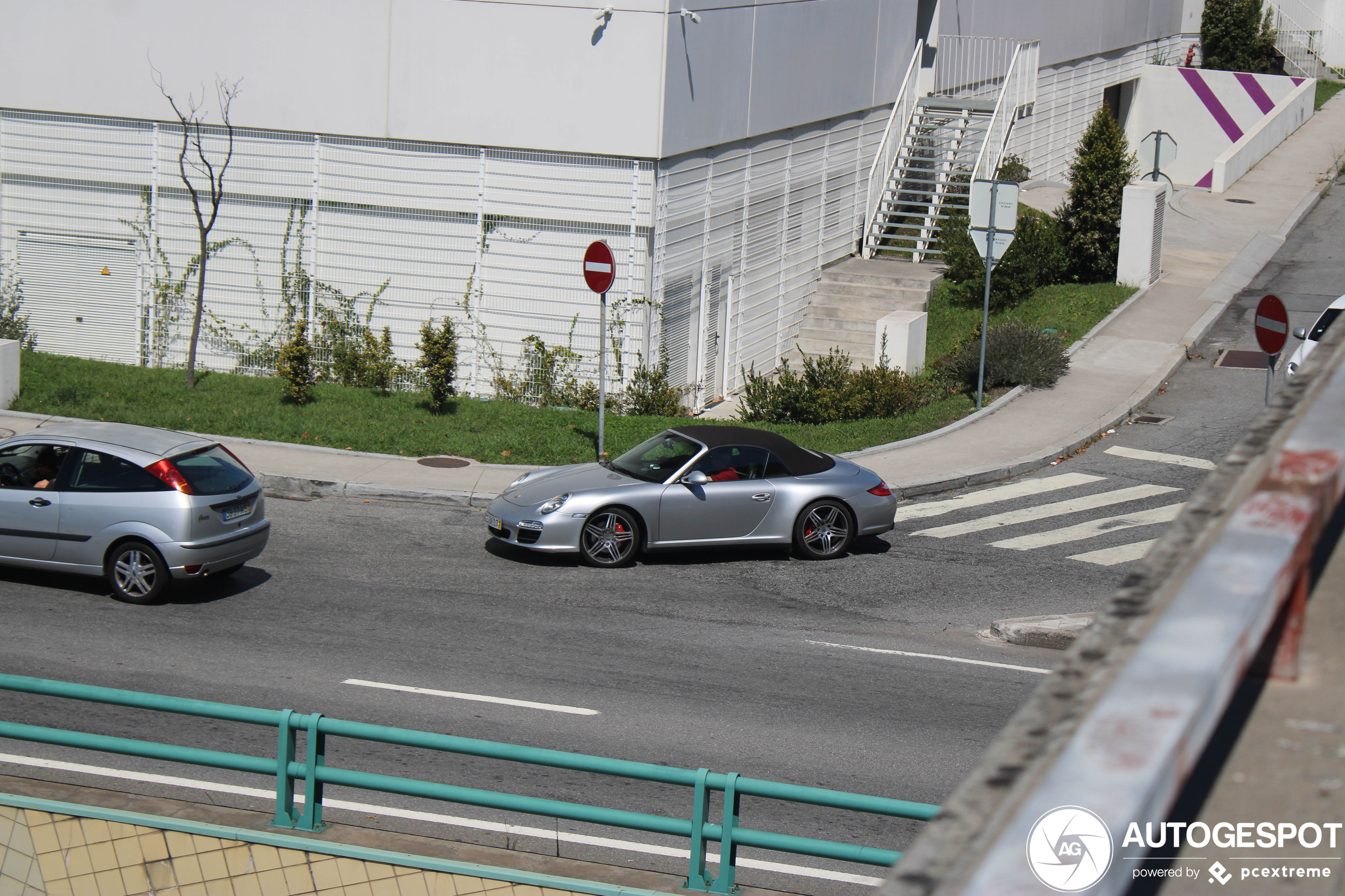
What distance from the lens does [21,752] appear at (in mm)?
8445

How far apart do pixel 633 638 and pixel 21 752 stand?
4.80 metres

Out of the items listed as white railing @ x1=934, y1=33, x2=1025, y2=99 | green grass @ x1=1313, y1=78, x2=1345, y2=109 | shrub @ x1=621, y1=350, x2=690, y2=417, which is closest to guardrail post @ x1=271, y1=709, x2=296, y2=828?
shrub @ x1=621, y1=350, x2=690, y2=417

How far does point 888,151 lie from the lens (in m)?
29.0

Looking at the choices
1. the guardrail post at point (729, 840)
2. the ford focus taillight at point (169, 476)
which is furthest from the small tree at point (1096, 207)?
the guardrail post at point (729, 840)

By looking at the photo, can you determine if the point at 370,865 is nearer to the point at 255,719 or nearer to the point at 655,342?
the point at 255,719

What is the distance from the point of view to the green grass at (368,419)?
17.6 metres

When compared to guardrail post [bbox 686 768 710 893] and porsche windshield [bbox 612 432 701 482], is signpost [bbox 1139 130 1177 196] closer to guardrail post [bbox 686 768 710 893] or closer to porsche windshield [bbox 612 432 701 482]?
porsche windshield [bbox 612 432 701 482]

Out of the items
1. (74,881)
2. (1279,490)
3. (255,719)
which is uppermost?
(1279,490)

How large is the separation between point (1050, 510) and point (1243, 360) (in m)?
8.25

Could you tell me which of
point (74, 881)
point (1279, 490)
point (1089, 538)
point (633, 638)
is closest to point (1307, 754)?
point (1279, 490)

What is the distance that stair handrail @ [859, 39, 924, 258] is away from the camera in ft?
93.8

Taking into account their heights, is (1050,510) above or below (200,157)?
below

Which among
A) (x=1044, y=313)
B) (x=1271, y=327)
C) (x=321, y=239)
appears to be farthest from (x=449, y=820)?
(x=1044, y=313)

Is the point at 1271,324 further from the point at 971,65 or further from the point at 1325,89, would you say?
the point at 1325,89
